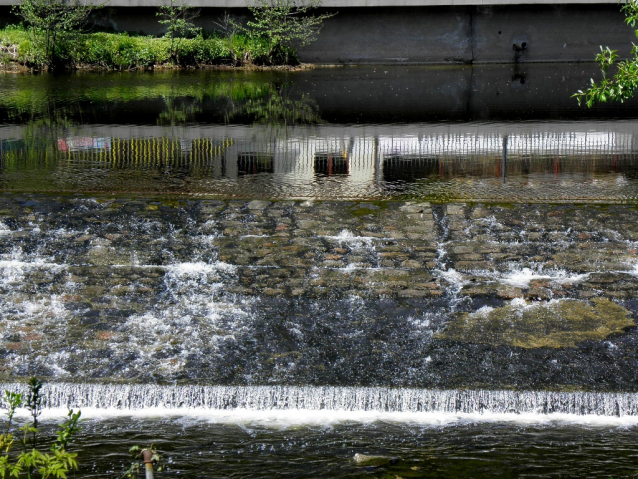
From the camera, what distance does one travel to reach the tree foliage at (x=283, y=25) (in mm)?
29156

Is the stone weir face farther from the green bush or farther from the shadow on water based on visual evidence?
the green bush

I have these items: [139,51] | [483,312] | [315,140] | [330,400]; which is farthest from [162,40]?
[330,400]

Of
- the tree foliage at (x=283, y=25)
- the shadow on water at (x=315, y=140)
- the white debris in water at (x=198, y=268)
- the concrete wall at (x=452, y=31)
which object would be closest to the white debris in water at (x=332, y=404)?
the white debris in water at (x=198, y=268)

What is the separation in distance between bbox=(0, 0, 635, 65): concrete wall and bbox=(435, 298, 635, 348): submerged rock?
2429 cm

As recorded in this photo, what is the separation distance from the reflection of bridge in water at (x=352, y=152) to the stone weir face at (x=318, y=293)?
1.90m

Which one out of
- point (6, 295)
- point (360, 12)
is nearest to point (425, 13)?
point (360, 12)

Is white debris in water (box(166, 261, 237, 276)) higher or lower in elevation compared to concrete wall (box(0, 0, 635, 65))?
lower

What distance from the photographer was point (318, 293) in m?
8.87

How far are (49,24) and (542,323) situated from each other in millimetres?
23788

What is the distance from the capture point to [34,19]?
87.6 feet

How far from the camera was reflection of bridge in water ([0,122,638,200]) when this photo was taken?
500 inches

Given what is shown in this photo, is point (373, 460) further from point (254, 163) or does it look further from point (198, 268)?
point (254, 163)

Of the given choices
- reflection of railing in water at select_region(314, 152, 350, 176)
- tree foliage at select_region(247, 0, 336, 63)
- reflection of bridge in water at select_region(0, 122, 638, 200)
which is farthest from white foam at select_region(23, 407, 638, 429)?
tree foliage at select_region(247, 0, 336, 63)

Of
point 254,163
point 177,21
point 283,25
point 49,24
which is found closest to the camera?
point 254,163
